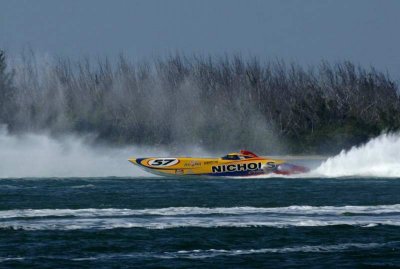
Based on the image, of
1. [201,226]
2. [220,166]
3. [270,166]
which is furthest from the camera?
[270,166]

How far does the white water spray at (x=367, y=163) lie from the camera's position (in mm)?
50000

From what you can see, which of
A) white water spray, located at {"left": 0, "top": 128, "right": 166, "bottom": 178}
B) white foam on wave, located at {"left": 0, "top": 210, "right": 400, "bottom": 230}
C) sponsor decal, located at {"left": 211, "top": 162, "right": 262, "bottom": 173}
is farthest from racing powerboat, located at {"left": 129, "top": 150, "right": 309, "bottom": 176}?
white foam on wave, located at {"left": 0, "top": 210, "right": 400, "bottom": 230}

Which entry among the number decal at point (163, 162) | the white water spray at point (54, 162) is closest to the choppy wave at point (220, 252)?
the number decal at point (163, 162)

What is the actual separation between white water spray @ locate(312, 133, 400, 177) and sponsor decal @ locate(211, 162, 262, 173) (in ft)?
14.9

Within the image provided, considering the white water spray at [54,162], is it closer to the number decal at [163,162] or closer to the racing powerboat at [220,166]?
the number decal at [163,162]

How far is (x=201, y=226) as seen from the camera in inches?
1093

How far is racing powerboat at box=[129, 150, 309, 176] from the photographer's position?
1820 inches

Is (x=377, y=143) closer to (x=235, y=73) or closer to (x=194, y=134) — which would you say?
(x=194, y=134)

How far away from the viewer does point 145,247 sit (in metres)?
23.9

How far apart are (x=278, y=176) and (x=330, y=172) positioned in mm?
4124

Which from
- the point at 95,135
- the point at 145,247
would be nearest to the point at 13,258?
the point at 145,247

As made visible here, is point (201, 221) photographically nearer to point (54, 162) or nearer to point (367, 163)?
point (367, 163)

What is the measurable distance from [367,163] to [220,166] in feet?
25.4

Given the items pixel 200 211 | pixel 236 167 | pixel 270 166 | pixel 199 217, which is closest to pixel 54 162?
pixel 236 167
